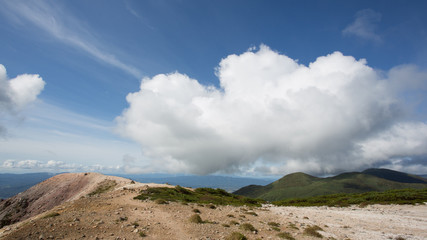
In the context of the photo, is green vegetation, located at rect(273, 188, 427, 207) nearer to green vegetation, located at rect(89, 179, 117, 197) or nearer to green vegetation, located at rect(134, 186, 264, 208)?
green vegetation, located at rect(134, 186, 264, 208)

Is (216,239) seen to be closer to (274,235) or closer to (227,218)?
(274,235)

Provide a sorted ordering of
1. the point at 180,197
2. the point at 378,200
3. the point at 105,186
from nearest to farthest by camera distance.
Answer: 1. the point at 180,197
2. the point at 105,186
3. the point at 378,200

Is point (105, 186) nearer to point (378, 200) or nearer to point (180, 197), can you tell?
point (180, 197)

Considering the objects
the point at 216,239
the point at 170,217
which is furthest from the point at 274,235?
the point at 170,217

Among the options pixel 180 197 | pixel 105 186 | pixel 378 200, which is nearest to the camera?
pixel 180 197

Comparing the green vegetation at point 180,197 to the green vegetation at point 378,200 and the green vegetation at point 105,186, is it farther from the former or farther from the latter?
the green vegetation at point 378,200

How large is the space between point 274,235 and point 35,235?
2017 cm

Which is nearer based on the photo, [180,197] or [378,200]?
[180,197]

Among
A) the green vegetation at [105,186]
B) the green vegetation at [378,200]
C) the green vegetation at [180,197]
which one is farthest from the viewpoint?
the green vegetation at [378,200]

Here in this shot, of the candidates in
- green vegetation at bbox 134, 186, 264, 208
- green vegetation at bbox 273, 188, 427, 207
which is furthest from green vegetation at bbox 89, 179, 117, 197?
green vegetation at bbox 273, 188, 427, 207

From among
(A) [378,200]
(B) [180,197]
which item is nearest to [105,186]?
(B) [180,197]

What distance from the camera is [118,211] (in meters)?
23.0

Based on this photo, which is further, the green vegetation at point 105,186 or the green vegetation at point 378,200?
the green vegetation at point 378,200

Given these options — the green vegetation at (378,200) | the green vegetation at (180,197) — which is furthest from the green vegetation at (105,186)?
the green vegetation at (378,200)
